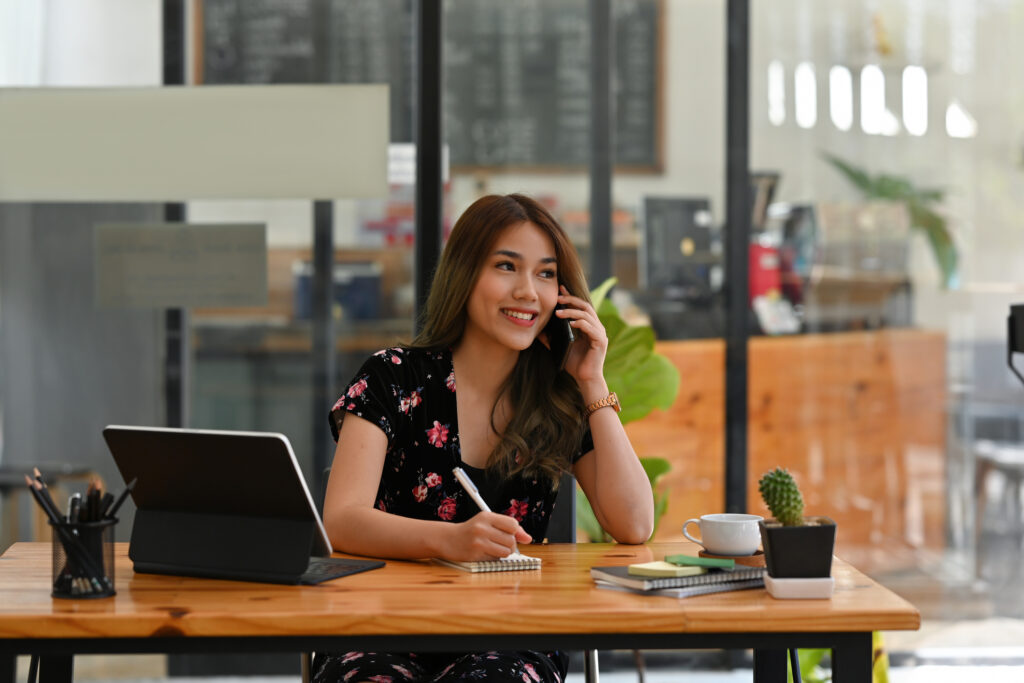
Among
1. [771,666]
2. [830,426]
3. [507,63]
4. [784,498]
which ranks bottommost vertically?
[771,666]

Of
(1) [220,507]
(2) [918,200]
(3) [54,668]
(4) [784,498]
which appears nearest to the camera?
(4) [784,498]

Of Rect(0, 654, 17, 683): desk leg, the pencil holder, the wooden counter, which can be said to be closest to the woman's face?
the pencil holder

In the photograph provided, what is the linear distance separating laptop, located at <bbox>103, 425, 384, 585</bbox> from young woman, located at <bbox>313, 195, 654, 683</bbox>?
0.34 metres

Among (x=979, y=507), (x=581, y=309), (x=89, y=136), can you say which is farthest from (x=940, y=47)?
(x=89, y=136)

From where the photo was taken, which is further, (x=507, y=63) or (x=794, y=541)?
(x=507, y=63)

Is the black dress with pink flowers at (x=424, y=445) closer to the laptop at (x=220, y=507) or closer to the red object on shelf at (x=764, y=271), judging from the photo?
the laptop at (x=220, y=507)

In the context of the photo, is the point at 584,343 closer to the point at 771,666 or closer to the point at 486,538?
the point at 486,538

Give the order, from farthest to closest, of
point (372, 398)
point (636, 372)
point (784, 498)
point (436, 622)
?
point (636, 372), point (372, 398), point (784, 498), point (436, 622)

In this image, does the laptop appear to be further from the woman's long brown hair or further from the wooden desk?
the woman's long brown hair

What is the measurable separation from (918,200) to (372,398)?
2.30 metres

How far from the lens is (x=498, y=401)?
2182mm

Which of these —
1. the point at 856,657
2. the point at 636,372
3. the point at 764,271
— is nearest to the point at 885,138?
the point at 764,271

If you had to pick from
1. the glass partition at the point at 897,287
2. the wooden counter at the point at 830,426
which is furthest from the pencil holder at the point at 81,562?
the glass partition at the point at 897,287

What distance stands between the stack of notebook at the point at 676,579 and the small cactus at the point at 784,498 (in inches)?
4.2
